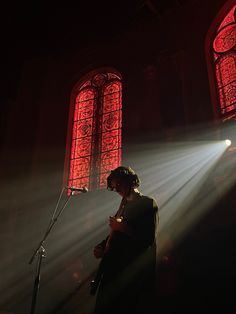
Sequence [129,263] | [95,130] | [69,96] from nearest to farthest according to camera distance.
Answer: [129,263], [95,130], [69,96]

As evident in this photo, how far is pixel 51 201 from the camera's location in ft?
21.4

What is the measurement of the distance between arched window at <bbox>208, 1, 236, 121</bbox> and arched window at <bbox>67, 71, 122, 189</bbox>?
2188 millimetres

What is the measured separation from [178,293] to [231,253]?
0.89 meters

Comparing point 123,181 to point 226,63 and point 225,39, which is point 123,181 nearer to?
point 226,63

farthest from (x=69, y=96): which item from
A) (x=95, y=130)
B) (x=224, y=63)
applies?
(x=224, y=63)

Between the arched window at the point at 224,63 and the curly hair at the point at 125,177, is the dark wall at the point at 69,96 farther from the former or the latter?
the curly hair at the point at 125,177

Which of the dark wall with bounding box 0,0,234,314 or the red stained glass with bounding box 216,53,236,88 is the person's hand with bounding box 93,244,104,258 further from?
the red stained glass with bounding box 216,53,236,88

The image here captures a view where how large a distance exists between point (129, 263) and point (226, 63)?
561 centimetres

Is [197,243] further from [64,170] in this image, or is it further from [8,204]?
[8,204]

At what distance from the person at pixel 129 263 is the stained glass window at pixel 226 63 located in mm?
4180

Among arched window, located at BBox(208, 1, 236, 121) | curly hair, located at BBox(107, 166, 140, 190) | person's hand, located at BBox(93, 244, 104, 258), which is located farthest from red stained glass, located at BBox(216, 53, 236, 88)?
person's hand, located at BBox(93, 244, 104, 258)

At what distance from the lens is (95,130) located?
7441 millimetres

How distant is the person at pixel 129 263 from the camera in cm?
190

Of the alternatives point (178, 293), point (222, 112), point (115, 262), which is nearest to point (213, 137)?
point (222, 112)
